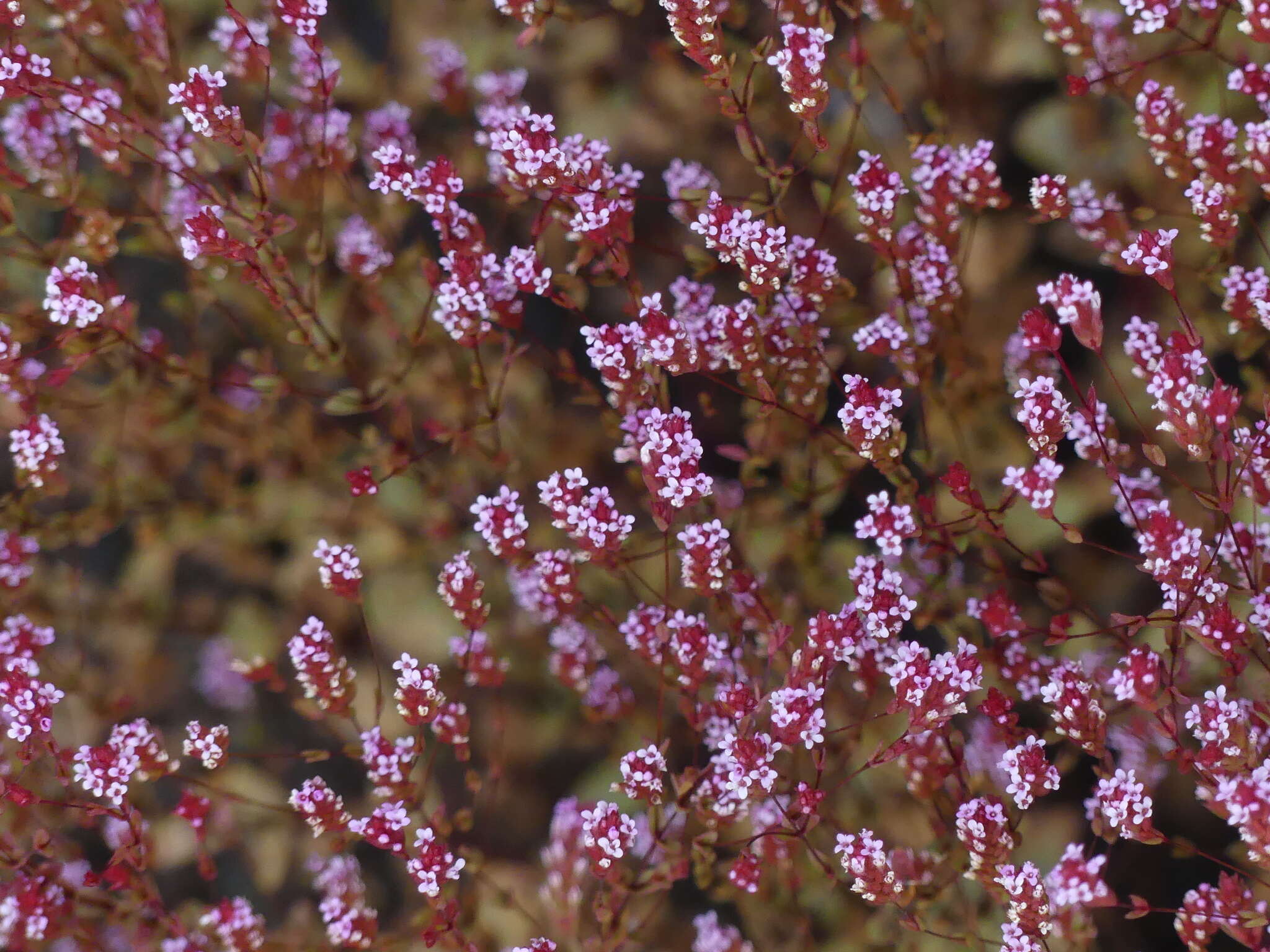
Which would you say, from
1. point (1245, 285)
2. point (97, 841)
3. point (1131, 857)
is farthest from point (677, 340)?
point (97, 841)

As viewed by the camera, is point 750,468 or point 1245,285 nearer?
point 1245,285

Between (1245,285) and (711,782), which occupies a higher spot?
(1245,285)

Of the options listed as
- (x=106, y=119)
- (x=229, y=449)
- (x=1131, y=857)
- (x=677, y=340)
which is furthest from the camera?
(x=229, y=449)

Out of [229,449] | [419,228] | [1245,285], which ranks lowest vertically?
[1245,285]

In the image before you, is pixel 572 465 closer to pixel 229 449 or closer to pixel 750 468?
pixel 750 468

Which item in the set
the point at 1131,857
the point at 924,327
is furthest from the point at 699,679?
the point at 1131,857

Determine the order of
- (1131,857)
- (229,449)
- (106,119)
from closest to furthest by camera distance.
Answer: (106,119) < (1131,857) < (229,449)

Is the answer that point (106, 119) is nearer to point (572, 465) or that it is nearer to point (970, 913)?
point (572, 465)
